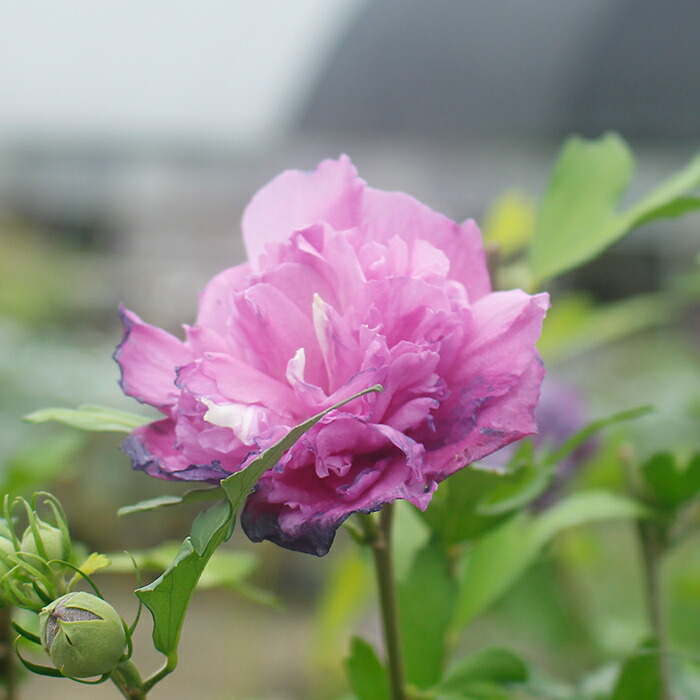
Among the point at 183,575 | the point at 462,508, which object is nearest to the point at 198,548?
the point at 183,575

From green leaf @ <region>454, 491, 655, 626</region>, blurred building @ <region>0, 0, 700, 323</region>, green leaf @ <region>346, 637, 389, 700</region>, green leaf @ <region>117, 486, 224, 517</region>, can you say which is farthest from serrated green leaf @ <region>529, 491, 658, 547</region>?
blurred building @ <region>0, 0, 700, 323</region>

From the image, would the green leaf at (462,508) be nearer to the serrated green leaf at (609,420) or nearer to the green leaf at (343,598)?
the serrated green leaf at (609,420)

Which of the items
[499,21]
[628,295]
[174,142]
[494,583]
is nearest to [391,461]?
[494,583]

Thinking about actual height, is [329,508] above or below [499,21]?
below

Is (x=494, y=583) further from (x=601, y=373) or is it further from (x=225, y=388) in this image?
(x=601, y=373)

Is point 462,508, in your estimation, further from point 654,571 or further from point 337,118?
point 337,118

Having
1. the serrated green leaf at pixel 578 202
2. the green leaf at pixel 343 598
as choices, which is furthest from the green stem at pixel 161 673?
the green leaf at pixel 343 598
